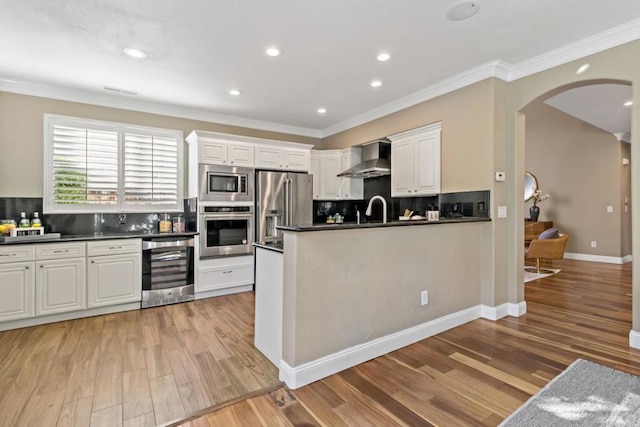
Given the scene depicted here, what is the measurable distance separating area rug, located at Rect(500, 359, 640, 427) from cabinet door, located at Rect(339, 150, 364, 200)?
389 cm

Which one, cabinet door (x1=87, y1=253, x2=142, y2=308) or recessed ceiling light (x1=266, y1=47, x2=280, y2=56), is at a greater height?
recessed ceiling light (x1=266, y1=47, x2=280, y2=56)

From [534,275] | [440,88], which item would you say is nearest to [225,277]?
[440,88]

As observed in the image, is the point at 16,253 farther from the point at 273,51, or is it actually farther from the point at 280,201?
the point at 273,51

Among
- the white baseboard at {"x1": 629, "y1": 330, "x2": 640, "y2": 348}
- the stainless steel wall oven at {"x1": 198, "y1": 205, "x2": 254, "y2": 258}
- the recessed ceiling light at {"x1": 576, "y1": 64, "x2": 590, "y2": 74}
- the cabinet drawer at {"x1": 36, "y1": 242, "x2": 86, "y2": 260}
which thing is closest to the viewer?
the white baseboard at {"x1": 629, "y1": 330, "x2": 640, "y2": 348}

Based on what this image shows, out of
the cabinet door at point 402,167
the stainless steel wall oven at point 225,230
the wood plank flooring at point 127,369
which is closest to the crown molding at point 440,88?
the cabinet door at point 402,167

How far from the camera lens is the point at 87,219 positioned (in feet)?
13.3

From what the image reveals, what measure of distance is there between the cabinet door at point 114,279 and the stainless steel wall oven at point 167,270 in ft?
0.28

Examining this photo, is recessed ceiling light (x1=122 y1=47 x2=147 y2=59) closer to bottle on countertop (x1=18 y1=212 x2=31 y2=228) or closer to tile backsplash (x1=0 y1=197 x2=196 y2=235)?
tile backsplash (x1=0 y1=197 x2=196 y2=235)

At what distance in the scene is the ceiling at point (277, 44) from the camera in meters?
2.36

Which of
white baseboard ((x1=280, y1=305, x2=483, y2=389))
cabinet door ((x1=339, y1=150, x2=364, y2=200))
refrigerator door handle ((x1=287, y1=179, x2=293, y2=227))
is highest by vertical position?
cabinet door ((x1=339, y1=150, x2=364, y2=200))

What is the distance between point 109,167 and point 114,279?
60.3 inches

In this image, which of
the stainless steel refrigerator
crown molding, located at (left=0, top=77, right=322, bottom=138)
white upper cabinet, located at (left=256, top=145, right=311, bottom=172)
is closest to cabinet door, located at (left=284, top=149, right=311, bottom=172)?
white upper cabinet, located at (left=256, top=145, right=311, bottom=172)

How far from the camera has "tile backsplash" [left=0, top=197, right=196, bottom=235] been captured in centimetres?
370

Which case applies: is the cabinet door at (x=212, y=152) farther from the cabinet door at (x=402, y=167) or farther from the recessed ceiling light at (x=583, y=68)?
the recessed ceiling light at (x=583, y=68)
